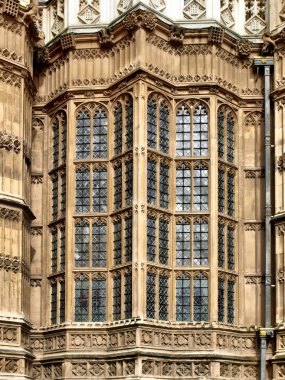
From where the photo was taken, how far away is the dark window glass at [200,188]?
35.3 metres

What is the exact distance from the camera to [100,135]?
36.2 m

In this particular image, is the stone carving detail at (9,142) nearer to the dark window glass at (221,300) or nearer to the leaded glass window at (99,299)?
the leaded glass window at (99,299)

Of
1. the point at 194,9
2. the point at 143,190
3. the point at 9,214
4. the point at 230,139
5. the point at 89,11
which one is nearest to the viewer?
the point at 9,214

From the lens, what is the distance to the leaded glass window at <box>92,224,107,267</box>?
35156 millimetres

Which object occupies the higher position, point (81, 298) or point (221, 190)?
point (221, 190)

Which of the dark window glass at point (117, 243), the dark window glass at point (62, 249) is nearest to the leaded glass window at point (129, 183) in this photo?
the dark window glass at point (117, 243)

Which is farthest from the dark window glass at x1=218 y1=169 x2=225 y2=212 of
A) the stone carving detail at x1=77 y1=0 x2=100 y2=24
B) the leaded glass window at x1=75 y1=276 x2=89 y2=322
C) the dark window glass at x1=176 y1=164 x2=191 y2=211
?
the stone carving detail at x1=77 y1=0 x2=100 y2=24

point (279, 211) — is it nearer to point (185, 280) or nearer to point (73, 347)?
point (185, 280)

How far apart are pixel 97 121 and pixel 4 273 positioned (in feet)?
22.8

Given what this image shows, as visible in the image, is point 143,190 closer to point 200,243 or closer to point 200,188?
point 200,188

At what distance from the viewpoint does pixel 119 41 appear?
36.1 metres

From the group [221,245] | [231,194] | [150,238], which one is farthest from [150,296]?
[231,194]

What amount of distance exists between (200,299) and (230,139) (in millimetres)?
6226

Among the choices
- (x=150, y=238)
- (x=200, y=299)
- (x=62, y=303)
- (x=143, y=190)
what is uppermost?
(x=143, y=190)
